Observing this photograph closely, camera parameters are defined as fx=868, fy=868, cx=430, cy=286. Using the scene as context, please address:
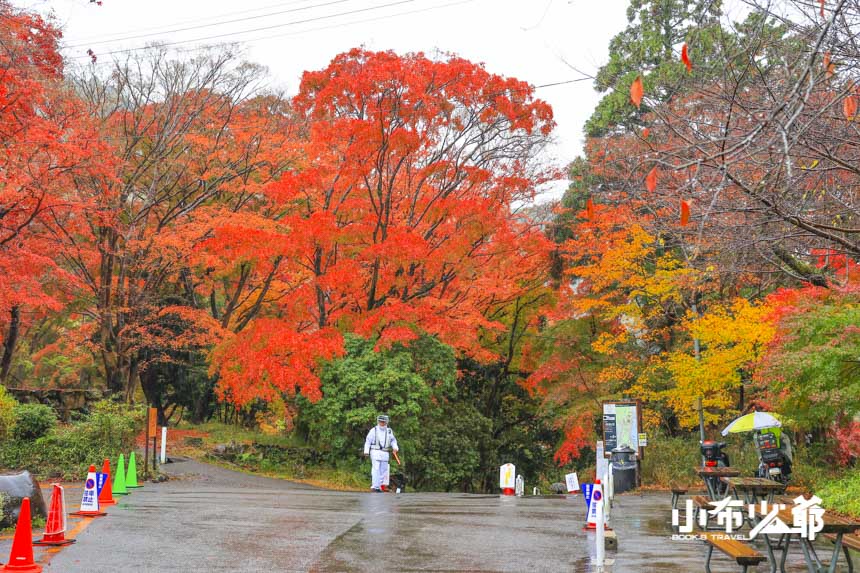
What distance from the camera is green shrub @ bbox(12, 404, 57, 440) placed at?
20562 millimetres

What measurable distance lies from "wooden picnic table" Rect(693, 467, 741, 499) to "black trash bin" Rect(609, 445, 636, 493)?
599cm

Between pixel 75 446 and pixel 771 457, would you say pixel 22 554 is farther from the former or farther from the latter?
pixel 771 457

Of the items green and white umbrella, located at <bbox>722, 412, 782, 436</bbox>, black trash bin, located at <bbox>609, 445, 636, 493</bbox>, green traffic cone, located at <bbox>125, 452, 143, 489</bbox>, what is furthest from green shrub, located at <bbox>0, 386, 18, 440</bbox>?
green and white umbrella, located at <bbox>722, 412, 782, 436</bbox>

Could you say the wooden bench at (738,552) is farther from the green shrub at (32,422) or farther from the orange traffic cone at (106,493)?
the green shrub at (32,422)

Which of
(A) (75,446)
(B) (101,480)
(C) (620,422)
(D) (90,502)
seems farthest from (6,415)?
(C) (620,422)

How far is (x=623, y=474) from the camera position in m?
21.7

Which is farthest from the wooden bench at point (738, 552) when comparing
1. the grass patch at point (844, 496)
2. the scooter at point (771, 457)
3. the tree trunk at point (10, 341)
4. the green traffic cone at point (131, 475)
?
the tree trunk at point (10, 341)

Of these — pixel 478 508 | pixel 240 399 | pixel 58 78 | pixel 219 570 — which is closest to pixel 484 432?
pixel 240 399

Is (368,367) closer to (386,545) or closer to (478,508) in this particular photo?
(478,508)

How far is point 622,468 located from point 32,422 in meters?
14.4

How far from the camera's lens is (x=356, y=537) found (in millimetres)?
11125

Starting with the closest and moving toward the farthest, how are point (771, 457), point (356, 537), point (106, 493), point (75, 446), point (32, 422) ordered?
point (356, 537) → point (106, 493) → point (771, 457) → point (75, 446) → point (32, 422)

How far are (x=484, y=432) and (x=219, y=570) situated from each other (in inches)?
864

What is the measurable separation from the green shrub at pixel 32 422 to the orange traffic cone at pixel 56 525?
1140 cm
